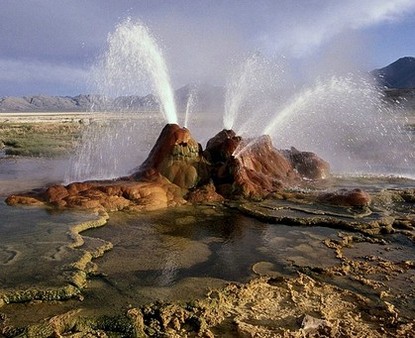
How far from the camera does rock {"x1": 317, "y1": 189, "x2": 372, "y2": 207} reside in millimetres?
11867

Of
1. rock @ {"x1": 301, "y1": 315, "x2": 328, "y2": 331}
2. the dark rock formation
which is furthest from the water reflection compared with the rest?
rock @ {"x1": 301, "y1": 315, "x2": 328, "y2": 331}

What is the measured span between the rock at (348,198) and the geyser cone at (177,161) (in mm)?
3703

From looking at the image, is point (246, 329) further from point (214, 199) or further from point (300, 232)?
point (214, 199)

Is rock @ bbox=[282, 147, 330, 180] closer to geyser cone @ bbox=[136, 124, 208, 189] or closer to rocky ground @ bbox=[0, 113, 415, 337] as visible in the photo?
geyser cone @ bbox=[136, 124, 208, 189]

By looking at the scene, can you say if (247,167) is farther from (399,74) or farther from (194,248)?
(399,74)

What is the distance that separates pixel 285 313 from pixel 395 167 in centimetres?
1657

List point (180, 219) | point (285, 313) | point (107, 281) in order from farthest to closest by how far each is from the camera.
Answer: point (180, 219) → point (107, 281) → point (285, 313)

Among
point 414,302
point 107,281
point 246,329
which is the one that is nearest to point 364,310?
point 414,302

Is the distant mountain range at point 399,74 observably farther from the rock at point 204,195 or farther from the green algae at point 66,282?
the green algae at point 66,282

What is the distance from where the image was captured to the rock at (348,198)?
467 inches

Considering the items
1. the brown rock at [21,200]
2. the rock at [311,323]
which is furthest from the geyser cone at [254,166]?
the rock at [311,323]

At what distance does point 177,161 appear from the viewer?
13.2 meters

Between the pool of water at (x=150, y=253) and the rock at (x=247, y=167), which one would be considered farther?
the rock at (x=247, y=167)

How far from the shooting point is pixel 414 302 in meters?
6.12
